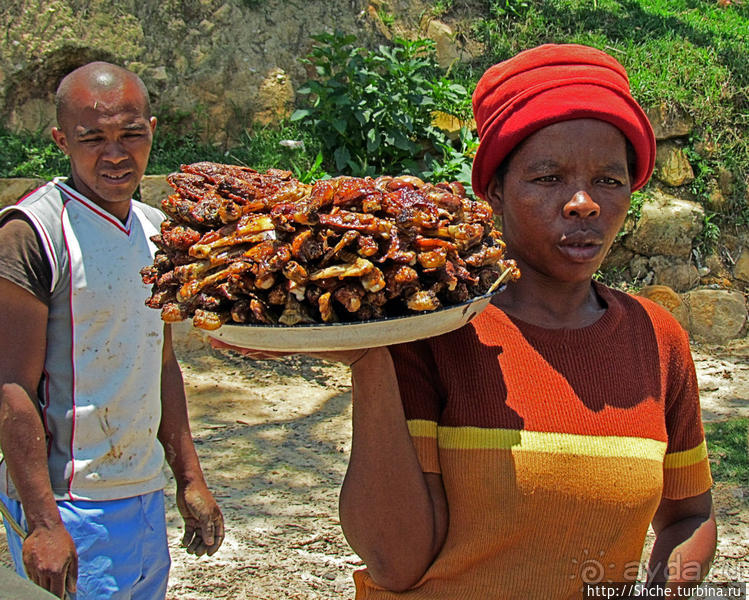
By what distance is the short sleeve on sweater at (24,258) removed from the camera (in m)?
2.15

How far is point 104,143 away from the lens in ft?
7.98

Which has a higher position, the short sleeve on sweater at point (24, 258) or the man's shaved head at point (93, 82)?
the man's shaved head at point (93, 82)

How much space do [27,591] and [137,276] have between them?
4.69 feet

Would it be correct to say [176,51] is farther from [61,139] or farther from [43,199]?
[43,199]

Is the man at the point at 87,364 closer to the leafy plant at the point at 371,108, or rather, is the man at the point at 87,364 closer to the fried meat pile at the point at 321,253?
the fried meat pile at the point at 321,253

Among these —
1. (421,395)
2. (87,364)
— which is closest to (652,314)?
(421,395)

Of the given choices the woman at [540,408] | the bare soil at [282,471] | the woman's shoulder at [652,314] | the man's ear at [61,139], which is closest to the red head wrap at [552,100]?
the woman at [540,408]

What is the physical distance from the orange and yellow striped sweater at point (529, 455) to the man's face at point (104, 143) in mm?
1362

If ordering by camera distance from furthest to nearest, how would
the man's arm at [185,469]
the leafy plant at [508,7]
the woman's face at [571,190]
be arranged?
the leafy plant at [508,7], the man's arm at [185,469], the woman's face at [571,190]

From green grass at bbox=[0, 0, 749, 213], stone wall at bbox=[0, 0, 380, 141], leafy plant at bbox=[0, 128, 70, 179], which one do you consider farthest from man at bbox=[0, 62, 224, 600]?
stone wall at bbox=[0, 0, 380, 141]

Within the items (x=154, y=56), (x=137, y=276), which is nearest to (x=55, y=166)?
(x=154, y=56)

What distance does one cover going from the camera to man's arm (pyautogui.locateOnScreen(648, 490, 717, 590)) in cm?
165

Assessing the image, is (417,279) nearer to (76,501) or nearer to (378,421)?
(378,421)

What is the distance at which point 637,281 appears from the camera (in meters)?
6.64
